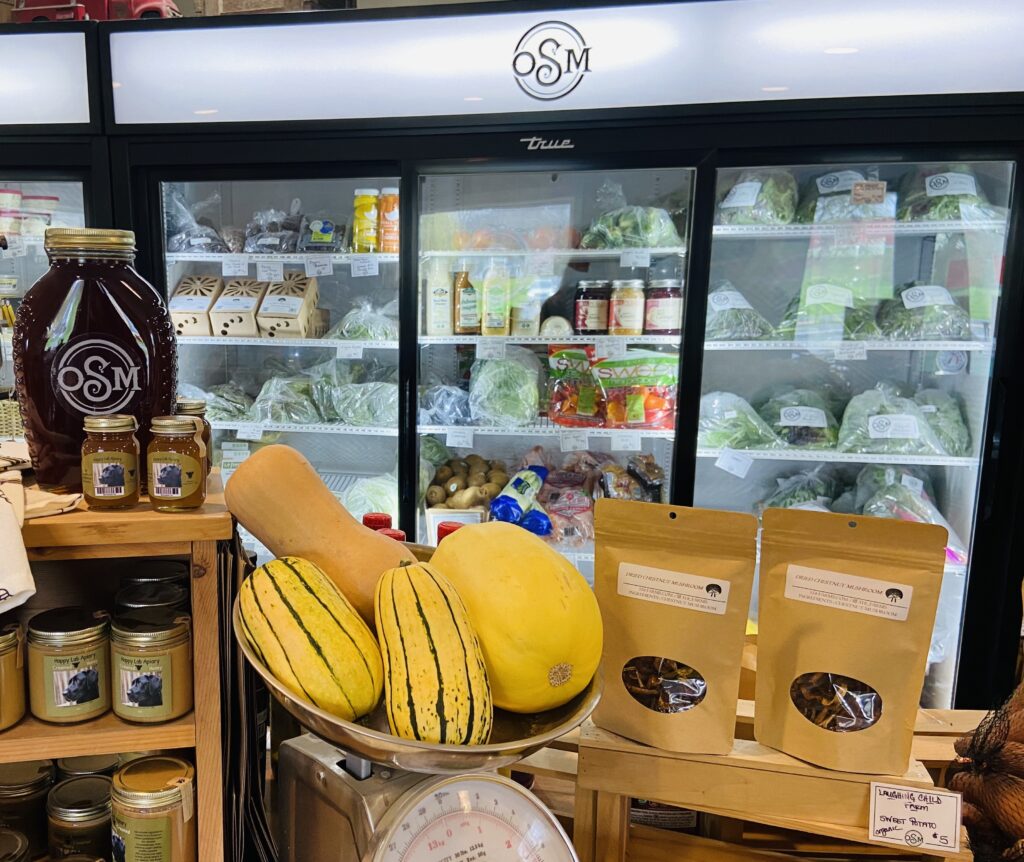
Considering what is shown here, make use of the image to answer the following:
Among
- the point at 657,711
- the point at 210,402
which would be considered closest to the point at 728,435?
the point at 657,711

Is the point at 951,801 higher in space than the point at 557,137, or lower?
lower

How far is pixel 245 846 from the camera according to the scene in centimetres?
86

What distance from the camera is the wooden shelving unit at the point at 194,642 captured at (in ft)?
2.35

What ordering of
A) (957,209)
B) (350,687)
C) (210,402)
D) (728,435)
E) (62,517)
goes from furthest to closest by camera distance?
(210,402)
(728,435)
(957,209)
(62,517)
(350,687)

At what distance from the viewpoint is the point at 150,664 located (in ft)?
2.45

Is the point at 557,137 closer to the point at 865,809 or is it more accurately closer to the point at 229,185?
the point at 229,185

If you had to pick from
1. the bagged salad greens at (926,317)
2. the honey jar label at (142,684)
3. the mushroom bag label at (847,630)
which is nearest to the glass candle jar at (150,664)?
the honey jar label at (142,684)

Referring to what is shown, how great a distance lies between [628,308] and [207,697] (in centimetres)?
180

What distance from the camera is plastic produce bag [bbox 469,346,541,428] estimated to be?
2426 millimetres

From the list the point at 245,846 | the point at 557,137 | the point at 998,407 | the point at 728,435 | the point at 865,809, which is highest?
the point at 557,137

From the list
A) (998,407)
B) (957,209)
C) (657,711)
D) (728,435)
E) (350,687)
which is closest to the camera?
(350,687)

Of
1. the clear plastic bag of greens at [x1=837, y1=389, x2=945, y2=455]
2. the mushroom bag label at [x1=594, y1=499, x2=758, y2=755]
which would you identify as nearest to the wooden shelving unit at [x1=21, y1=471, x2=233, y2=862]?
the mushroom bag label at [x1=594, y1=499, x2=758, y2=755]

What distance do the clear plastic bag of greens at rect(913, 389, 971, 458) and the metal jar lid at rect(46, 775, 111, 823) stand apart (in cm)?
230

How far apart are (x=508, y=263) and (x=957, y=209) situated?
54.1 inches
